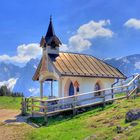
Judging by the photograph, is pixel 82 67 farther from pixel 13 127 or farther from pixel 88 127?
pixel 88 127

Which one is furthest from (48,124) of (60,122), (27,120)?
(27,120)

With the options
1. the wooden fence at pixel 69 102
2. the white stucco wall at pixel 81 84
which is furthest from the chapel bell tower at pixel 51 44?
the wooden fence at pixel 69 102

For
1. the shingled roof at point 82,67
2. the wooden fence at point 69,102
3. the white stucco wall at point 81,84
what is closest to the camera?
the wooden fence at point 69,102

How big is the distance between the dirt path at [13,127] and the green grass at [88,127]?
0.83m

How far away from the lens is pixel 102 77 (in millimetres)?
37125

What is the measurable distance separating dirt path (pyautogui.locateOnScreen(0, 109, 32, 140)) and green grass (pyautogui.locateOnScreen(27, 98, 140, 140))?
2.74 ft

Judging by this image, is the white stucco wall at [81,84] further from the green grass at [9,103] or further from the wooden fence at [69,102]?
the green grass at [9,103]

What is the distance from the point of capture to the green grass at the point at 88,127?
21.0 meters

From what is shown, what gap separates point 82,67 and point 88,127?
41.5 ft

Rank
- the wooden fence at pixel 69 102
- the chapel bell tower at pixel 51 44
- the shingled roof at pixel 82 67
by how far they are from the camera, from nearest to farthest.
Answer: the wooden fence at pixel 69 102
the shingled roof at pixel 82 67
the chapel bell tower at pixel 51 44

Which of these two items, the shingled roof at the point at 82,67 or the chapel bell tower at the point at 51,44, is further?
the chapel bell tower at the point at 51,44

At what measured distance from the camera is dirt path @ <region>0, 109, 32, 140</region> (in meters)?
25.9

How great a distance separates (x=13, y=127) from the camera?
28250 mm

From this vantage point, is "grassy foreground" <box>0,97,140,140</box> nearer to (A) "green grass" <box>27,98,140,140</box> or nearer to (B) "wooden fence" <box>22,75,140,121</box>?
(A) "green grass" <box>27,98,140,140</box>
